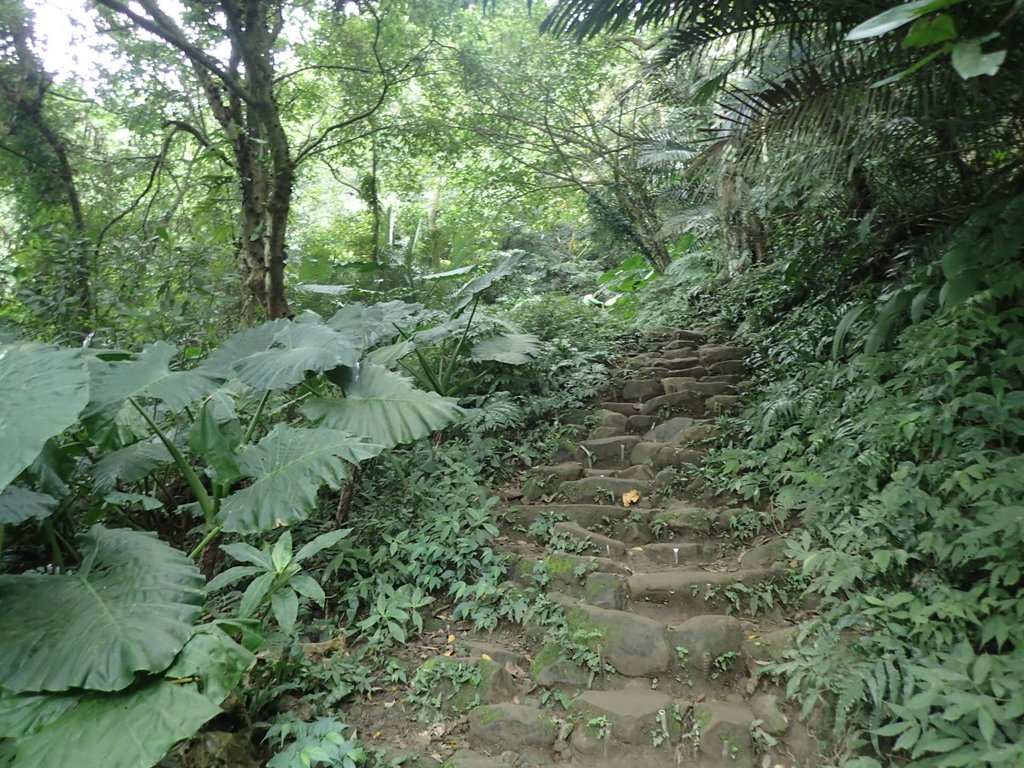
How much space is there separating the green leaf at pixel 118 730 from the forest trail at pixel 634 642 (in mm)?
919

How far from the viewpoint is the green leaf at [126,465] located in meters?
2.74

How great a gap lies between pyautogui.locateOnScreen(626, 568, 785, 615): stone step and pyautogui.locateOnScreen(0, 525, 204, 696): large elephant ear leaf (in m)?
1.80

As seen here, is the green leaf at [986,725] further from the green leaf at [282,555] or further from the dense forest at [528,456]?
the green leaf at [282,555]

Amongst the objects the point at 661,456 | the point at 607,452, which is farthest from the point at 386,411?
the point at 661,456

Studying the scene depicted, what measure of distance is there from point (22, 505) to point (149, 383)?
60 centimetres

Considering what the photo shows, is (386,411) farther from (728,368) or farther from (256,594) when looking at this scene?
(728,368)

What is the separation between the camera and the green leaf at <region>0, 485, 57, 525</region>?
2.14 meters

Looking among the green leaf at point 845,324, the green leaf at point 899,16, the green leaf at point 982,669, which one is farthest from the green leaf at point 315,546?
the green leaf at point 845,324

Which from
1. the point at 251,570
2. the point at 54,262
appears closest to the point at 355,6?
the point at 54,262

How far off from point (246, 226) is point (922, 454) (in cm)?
454

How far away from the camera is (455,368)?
15.6 feet

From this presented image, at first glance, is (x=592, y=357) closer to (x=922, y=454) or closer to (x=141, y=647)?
(x=922, y=454)

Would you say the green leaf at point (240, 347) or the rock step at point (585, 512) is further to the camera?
the rock step at point (585, 512)

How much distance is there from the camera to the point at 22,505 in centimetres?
219
